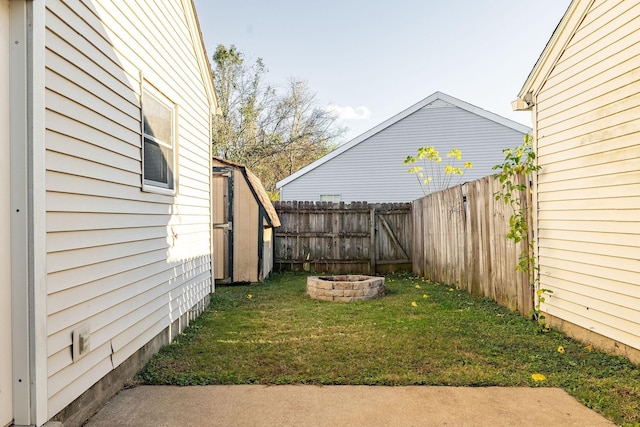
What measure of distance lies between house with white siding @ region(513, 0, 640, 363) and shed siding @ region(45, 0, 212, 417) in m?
4.08

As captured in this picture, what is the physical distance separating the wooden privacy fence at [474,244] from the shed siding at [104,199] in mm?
4145

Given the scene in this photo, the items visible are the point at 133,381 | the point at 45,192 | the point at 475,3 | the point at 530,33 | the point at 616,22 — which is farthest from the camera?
the point at 475,3

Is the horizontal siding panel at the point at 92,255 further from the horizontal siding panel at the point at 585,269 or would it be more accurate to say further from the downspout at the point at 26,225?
the horizontal siding panel at the point at 585,269

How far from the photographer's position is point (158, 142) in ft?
13.6

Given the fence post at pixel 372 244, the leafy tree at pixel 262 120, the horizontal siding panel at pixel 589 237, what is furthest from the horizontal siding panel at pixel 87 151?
the leafy tree at pixel 262 120

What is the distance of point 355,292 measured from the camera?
20.8ft

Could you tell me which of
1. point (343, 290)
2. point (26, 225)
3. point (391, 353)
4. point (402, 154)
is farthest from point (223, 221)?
point (402, 154)

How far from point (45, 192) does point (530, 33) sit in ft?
37.1

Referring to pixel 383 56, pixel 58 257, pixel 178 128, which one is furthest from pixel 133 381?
pixel 383 56

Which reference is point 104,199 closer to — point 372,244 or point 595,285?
point 595,285

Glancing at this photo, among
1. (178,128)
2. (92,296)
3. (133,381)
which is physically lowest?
(133,381)

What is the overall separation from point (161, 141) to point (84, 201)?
1.83 m

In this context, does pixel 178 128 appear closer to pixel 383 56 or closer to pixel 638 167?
pixel 638 167

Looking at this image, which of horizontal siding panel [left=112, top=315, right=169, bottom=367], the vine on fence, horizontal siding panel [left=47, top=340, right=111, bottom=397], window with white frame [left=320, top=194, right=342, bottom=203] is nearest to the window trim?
horizontal siding panel [left=112, top=315, right=169, bottom=367]
